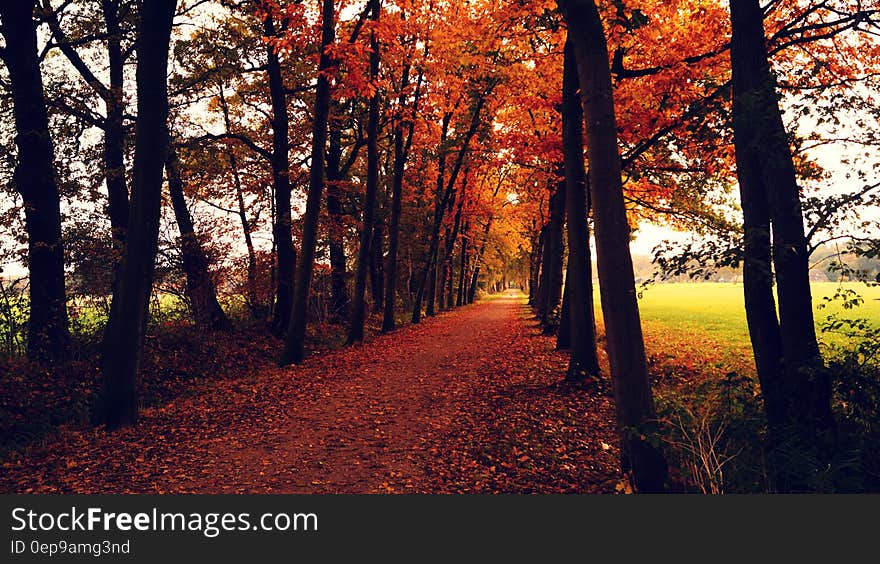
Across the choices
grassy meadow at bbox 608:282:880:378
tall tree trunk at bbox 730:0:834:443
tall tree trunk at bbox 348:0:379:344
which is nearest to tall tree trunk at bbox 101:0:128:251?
tall tree trunk at bbox 348:0:379:344

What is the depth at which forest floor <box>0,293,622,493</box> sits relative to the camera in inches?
238

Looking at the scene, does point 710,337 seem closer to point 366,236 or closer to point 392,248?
point 392,248

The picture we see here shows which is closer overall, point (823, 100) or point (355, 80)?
point (823, 100)

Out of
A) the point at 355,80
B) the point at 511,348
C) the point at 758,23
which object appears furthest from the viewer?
the point at 511,348

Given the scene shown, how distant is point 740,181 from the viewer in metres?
6.79

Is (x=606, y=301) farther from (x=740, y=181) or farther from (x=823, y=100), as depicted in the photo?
(x=823, y=100)

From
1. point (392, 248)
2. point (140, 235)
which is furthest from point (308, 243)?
point (392, 248)

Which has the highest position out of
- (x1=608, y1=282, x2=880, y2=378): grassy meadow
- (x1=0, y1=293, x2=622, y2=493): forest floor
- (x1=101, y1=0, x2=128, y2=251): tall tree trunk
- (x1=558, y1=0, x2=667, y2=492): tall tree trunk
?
(x1=101, y1=0, x2=128, y2=251): tall tree trunk

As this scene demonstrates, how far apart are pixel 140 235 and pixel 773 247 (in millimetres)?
9172

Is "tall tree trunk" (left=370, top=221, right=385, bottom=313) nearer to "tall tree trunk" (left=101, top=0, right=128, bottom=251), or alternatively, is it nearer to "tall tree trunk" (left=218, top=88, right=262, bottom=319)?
"tall tree trunk" (left=218, top=88, right=262, bottom=319)

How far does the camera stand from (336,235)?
2148 centimetres

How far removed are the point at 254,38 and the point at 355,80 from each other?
5.68m

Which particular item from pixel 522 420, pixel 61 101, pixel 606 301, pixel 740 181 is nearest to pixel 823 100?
pixel 740 181

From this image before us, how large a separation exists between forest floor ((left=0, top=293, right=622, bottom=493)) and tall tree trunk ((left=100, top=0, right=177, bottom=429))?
2.35 feet
